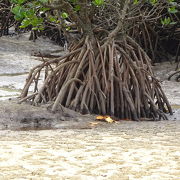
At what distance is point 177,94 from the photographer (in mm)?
9031

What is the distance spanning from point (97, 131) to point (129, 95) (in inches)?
62.5

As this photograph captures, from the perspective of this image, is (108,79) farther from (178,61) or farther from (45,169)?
(178,61)

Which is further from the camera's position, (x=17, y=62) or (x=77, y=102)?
(x=17, y=62)

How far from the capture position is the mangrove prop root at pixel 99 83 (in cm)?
657

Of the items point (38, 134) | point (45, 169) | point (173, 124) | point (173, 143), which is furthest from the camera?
point (173, 124)

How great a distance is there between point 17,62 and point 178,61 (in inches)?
134

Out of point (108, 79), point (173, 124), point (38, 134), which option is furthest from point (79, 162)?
point (108, 79)

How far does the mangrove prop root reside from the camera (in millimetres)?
6570

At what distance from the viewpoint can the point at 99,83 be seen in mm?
6773

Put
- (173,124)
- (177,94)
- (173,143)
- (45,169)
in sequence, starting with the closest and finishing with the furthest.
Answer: (45,169), (173,143), (173,124), (177,94)

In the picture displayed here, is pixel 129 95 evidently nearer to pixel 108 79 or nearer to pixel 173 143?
pixel 108 79

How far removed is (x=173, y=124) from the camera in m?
6.09

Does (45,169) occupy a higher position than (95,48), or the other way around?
(95,48)

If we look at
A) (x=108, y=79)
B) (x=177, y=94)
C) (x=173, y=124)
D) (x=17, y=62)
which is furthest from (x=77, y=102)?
(x=17, y=62)
